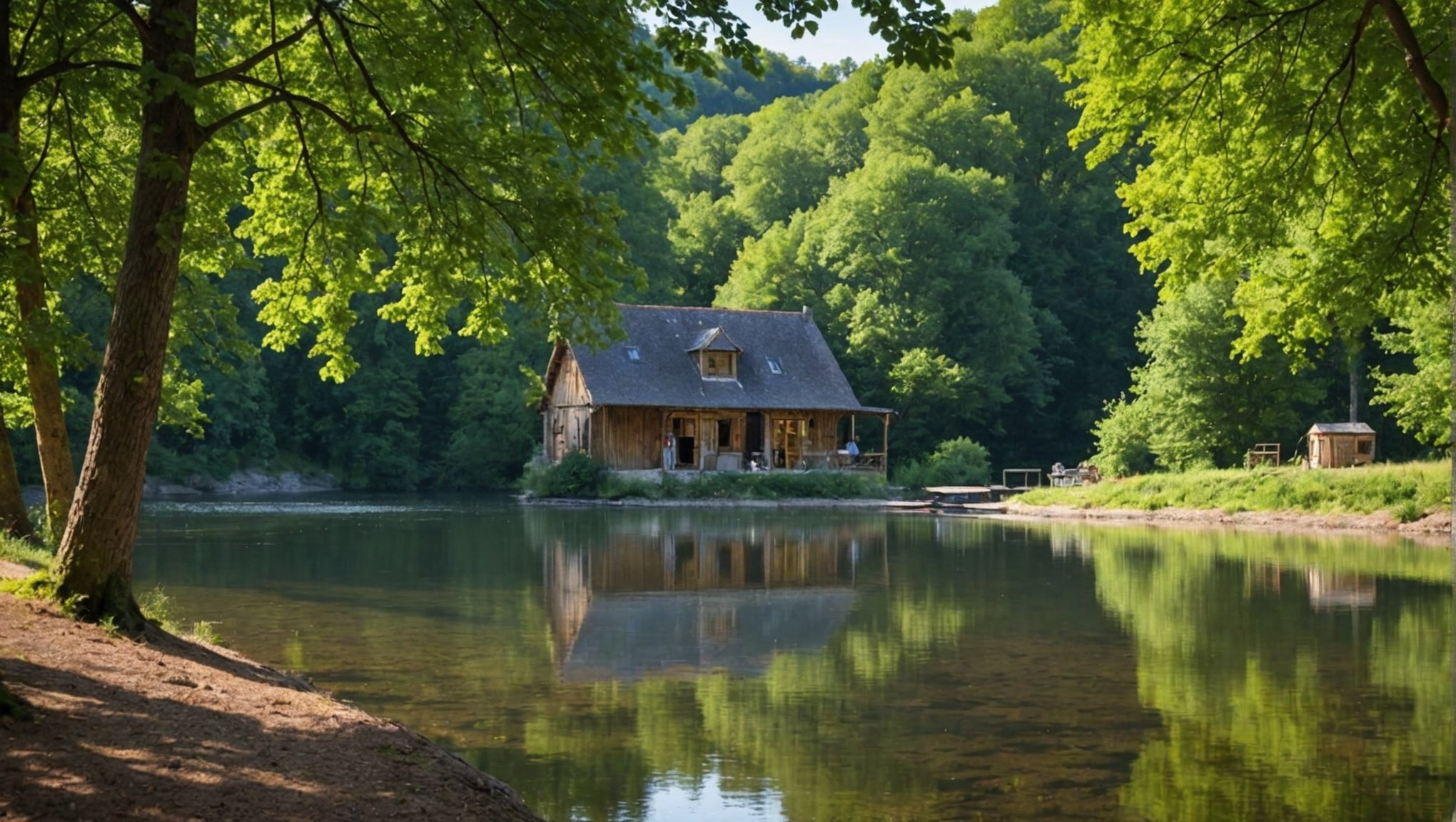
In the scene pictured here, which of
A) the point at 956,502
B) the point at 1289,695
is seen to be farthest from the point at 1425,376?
the point at 1289,695

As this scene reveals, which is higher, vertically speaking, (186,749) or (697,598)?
(186,749)

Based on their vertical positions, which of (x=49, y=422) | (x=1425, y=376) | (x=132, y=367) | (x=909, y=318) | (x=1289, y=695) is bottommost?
(x=1289, y=695)

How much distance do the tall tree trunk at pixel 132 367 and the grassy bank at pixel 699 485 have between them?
35.0 m

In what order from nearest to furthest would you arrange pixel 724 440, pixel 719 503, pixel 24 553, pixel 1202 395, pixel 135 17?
pixel 135 17 < pixel 24 553 < pixel 1202 395 < pixel 719 503 < pixel 724 440

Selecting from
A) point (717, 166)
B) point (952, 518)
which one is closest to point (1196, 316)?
point (952, 518)

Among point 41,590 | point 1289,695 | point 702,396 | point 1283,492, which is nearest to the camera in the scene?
point 41,590

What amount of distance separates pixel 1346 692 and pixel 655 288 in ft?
200

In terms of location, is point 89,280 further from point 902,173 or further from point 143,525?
point 902,173

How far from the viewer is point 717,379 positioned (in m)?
50.0

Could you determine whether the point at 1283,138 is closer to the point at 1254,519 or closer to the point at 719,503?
the point at 1254,519

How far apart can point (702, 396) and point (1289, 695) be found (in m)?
38.6

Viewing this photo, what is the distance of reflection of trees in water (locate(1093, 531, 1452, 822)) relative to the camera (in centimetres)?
800

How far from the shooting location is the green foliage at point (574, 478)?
45.8 meters

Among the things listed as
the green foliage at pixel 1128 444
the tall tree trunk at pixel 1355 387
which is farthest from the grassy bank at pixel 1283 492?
the tall tree trunk at pixel 1355 387
